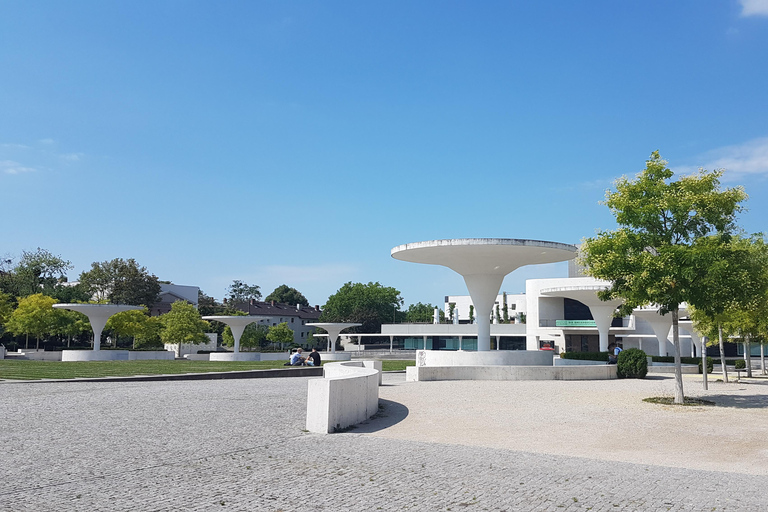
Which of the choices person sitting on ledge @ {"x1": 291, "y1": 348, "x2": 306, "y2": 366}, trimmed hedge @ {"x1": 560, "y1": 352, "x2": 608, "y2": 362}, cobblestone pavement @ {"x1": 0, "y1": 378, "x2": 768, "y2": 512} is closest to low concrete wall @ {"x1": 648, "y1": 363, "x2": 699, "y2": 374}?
trimmed hedge @ {"x1": 560, "y1": 352, "x2": 608, "y2": 362}

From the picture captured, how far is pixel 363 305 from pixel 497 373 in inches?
3061

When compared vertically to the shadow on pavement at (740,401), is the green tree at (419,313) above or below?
above

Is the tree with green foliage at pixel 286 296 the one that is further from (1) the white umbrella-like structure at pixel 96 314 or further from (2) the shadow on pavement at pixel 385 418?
(2) the shadow on pavement at pixel 385 418

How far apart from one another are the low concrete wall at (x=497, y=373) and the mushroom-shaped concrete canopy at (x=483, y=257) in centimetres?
434

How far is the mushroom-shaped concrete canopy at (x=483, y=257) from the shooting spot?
27906 mm

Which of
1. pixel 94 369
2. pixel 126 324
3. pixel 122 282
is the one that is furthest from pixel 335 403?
pixel 122 282

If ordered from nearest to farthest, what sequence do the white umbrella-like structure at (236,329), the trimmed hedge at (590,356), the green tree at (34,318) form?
the trimmed hedge at (590,356) < the white umbrella-like structure at (236,329) < the green tree at (34,318)

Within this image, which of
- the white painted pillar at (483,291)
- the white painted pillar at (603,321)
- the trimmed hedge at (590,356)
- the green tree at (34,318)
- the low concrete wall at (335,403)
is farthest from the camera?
the white painted pillar at (603,321)

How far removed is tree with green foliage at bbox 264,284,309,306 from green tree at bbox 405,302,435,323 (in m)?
21.3

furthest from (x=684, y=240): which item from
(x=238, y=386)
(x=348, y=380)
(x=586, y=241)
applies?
(x=238, y=386)

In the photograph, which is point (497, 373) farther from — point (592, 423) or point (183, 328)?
point (183, 328)

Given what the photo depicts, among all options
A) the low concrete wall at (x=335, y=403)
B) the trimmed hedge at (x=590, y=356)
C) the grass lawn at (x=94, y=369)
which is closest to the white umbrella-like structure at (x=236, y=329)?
the grass lawn at (x=94, y=369)

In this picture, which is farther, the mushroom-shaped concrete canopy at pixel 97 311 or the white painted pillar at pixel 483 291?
the mushroom-shaped concrete canopy at pixel 97 311

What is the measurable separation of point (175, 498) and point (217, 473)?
1.17 meters
